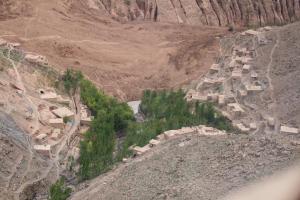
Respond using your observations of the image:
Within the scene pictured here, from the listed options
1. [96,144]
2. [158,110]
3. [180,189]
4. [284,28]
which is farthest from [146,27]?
[180,189]

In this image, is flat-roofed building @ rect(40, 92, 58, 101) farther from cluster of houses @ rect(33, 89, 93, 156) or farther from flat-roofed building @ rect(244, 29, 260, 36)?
flat-roofed building @ rect(244, 29, 260, 36)

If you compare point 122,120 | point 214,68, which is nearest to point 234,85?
point 214,68

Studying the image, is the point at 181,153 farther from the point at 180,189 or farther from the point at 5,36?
the point at 5,36

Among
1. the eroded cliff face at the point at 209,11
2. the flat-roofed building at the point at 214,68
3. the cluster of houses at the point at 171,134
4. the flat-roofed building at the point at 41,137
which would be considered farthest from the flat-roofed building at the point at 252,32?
the flat-roofed building at the point at 41,137

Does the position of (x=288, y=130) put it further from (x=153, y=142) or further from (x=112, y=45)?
(x=112, y=45)

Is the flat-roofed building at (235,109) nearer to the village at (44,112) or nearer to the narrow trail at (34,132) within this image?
the village at (44,112)

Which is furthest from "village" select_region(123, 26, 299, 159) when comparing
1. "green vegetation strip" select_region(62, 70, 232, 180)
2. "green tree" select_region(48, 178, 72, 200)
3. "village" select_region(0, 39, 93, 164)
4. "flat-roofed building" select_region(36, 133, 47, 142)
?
"flat-roofed building" select_region(36, 133, 47, 142)
